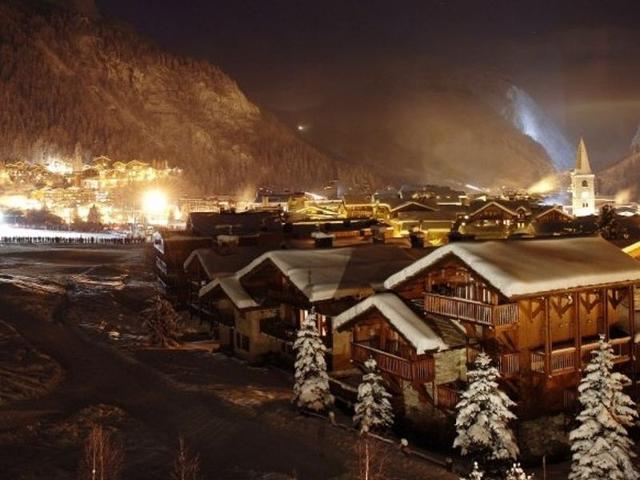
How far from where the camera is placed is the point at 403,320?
19.5 m

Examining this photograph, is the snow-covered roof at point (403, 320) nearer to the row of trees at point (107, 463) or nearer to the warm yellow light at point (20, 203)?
the row of trees at point (107, 463)

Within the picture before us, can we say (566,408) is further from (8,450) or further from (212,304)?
(212,304)

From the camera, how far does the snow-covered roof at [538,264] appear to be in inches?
711

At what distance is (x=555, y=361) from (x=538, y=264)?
9.20ft

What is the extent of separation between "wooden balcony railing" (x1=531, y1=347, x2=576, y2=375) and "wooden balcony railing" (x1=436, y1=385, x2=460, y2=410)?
7.90 ft

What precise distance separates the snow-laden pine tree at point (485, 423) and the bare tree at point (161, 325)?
17.9 metres

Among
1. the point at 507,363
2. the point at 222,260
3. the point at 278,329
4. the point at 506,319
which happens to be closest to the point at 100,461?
the point at 507,363

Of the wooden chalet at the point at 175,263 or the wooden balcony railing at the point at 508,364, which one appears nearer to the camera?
the wooden balcony railing at the point at 508,364

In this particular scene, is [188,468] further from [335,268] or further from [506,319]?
[335,268]

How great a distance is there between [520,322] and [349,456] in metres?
6.20

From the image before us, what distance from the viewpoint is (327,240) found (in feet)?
109

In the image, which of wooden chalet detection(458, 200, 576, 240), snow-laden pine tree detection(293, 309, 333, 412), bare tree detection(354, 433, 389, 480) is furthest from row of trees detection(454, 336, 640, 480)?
wooden chalet detection(458, 200, 576, 240)

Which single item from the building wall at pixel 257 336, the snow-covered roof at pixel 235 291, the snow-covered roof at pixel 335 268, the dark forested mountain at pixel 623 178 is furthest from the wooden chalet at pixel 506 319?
the dark forested mountain at pixel 623 178

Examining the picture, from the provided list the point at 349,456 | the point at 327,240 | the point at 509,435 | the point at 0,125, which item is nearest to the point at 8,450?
the point at 349,456
